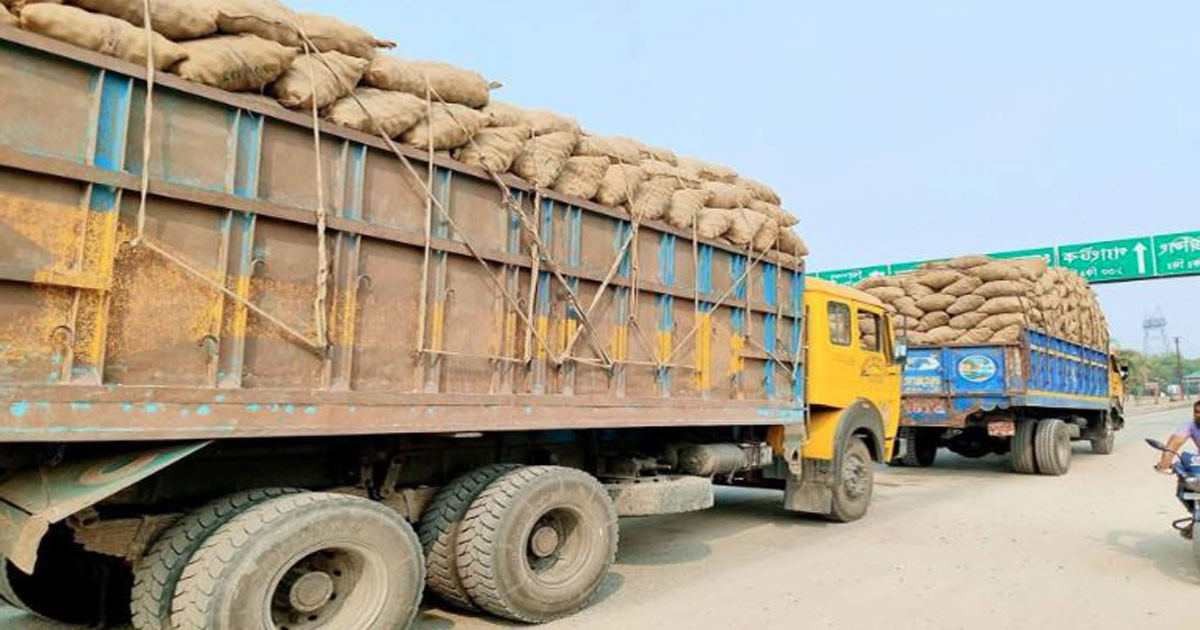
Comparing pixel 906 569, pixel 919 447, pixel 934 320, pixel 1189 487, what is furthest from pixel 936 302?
pixel 906 569

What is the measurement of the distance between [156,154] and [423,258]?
1282 millimetres

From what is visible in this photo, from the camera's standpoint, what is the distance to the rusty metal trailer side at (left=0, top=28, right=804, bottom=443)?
8.86 ft

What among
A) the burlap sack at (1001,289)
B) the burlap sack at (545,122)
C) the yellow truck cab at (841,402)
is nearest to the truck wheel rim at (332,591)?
the burlap sack at (545,122)

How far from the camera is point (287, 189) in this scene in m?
3.44

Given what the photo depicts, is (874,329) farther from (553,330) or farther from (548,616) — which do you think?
(548,616)

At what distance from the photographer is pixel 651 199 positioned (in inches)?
211

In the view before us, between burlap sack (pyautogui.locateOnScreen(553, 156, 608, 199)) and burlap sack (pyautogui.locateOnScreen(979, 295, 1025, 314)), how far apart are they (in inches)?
334

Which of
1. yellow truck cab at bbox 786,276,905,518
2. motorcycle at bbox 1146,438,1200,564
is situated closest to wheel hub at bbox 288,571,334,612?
yellow truck cab at bbox 786,276,905,518

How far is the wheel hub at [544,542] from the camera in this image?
14.1ft

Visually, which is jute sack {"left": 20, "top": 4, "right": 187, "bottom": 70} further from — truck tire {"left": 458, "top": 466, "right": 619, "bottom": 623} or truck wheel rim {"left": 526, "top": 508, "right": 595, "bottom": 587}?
truck wheel rim {"left": 526, "top": 508, "right": 595, "bottom": 587}

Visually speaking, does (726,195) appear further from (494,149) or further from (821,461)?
(821,461)

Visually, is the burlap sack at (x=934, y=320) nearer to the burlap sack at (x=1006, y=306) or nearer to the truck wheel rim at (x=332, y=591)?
the burlap sack at (x=1006, y=306)

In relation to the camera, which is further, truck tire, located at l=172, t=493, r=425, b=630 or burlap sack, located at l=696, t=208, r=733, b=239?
burlap sack, located at l=696, t=208, r=733, b=239

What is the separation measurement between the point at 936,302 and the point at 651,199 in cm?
800
